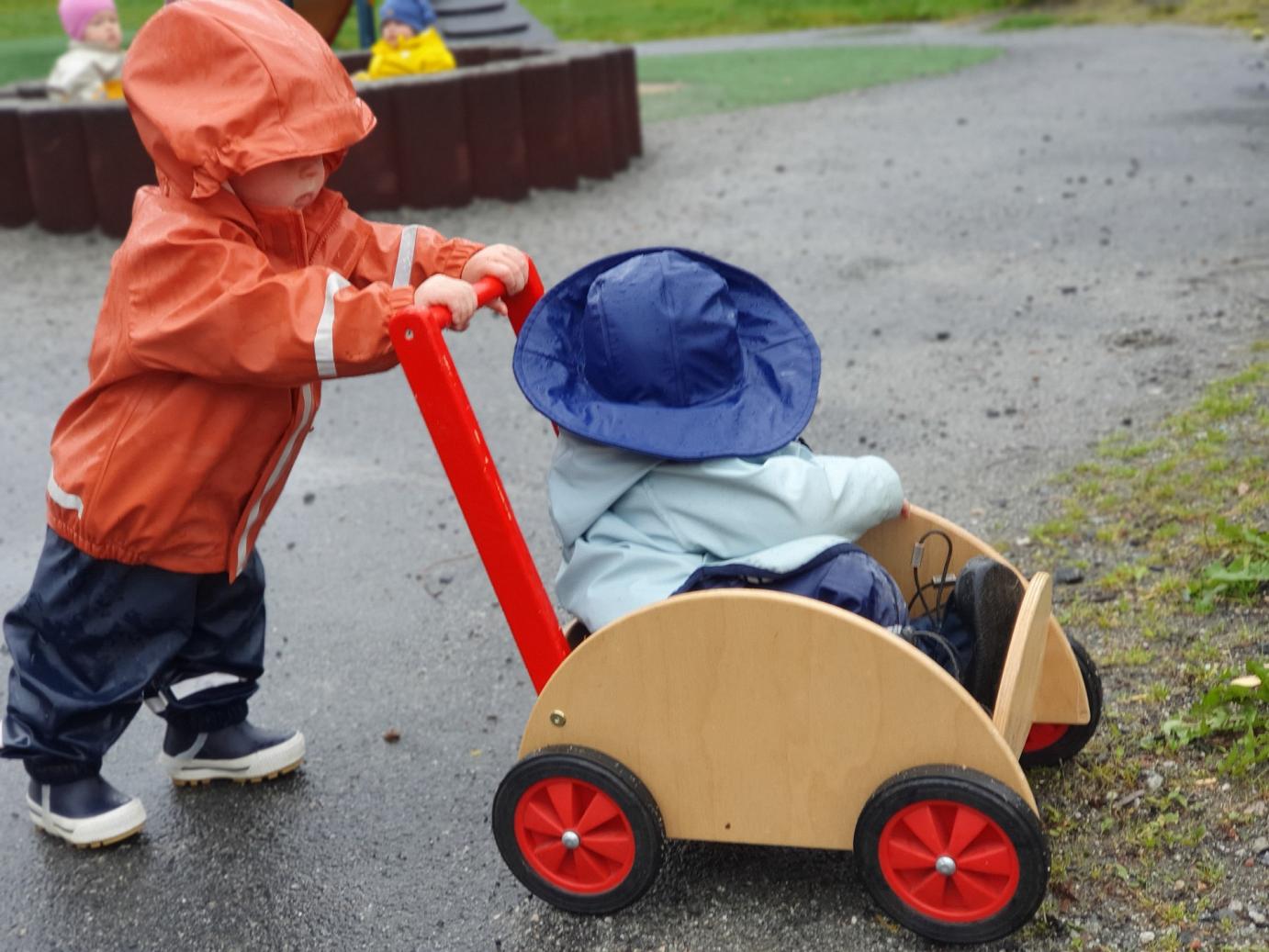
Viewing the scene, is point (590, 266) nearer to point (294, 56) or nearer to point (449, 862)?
point (294, 56)

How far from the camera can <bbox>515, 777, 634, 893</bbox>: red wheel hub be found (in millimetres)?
2451

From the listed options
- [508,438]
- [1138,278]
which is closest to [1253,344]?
[1138,278]

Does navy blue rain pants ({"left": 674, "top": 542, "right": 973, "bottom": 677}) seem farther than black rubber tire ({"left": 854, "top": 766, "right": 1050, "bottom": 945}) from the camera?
Yes

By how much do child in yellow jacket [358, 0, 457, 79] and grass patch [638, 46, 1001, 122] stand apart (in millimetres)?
2042

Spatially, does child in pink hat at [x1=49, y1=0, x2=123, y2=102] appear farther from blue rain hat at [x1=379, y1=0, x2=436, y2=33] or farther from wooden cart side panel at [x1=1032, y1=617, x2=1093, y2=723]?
wooden cart side panel at [x1=1032, y1=617, x2=1093, y2=723]

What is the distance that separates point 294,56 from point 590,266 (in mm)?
611

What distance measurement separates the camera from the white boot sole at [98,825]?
286 cm

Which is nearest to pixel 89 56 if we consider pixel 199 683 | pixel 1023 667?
pixel 199 683

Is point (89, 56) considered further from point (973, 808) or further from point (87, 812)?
point (973, 808)

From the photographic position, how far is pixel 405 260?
271 cm

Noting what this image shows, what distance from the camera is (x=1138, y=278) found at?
616cm

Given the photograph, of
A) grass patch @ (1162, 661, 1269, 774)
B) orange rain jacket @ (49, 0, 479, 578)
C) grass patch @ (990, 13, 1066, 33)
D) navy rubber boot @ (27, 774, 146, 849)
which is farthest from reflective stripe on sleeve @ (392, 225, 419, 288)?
grass patch @ (990, 13, 1066, 33)

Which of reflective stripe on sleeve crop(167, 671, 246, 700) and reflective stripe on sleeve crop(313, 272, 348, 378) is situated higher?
reflective stripe on sleeve crop(313, 272, 348, 378)

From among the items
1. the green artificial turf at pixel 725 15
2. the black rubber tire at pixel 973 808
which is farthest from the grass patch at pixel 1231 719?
the green artificial turf at pixel 725 15
